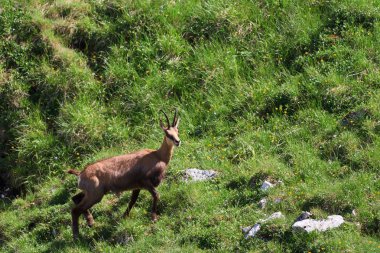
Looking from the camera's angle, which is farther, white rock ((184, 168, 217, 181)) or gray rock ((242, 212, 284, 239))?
white rock ((184, 168, 217, 181))

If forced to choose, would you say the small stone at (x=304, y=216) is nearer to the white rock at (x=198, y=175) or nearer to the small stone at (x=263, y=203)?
the small stone at (x=263, y=203)

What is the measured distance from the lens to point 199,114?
1582 centimetres

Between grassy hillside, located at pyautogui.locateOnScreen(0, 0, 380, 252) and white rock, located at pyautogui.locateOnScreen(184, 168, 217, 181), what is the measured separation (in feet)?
0.57

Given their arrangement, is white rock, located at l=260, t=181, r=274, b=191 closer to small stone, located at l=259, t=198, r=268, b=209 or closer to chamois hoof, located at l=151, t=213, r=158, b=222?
small stone, located at l=259, t=198, r=268, b=209

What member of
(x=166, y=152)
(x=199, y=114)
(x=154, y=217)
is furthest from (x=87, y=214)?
(x=199, y=114)

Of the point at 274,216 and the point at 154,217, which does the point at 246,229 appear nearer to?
the point at 274,216

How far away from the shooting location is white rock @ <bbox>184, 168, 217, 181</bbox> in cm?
1384

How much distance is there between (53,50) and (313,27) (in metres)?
5.58

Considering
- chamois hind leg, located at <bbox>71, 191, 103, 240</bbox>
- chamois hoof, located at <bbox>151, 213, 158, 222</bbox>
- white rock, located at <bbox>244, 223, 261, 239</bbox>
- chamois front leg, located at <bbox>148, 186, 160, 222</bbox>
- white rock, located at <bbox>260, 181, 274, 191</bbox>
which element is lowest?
white rock, located at <bbox>260, 181, 274, 191</bbox>

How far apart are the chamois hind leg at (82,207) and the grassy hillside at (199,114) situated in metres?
0.18

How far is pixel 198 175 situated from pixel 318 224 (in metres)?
3.00

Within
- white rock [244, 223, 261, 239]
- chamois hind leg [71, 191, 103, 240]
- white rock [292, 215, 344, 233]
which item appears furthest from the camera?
chamois hind leg [71, 191, 103, 240]

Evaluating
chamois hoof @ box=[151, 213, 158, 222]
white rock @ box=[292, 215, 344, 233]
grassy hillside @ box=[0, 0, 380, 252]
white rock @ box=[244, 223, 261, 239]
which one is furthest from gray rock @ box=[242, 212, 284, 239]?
chamois hoof @ box=[151, 213, 158, 222]

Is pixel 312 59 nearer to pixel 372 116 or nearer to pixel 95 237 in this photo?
pixel 372 116
